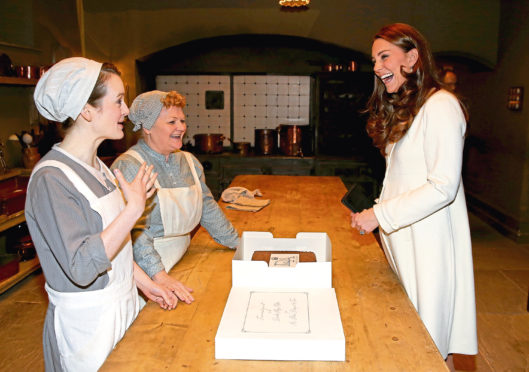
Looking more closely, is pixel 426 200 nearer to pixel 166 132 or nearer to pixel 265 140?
pixel 166 132

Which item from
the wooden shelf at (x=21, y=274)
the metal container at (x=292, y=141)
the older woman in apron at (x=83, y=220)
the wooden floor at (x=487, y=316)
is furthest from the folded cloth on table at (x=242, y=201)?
the metal container at (x=292, y=141)

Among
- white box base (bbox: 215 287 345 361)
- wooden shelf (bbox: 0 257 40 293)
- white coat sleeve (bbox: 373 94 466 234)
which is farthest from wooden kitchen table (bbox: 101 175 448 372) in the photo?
wooden shelf (bbox: 0 257 40 293)

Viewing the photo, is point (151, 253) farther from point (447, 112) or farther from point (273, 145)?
point (273, 145)

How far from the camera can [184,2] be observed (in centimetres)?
600

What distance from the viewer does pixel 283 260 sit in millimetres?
1947

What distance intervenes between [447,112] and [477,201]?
555 cm

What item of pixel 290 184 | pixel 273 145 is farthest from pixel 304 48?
pixel 290 184

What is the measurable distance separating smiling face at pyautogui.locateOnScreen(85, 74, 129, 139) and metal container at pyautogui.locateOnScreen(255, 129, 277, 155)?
4.87 meters

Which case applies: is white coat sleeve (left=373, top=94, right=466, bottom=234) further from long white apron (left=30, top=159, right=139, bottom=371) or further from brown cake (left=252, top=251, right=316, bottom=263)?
long white apron (left=30, top=159, right=139, bottom=371)

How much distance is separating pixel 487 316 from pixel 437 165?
2328 millimetres

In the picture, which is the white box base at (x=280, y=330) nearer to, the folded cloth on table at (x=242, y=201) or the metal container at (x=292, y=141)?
the folded cloth on table at (x=242, y=201)

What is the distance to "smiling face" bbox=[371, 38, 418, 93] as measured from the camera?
2094mm

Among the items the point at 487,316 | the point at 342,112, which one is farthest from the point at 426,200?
the point at 342,112

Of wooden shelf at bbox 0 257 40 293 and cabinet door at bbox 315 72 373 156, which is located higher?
cabinet door at bbox 315 72 373 156
